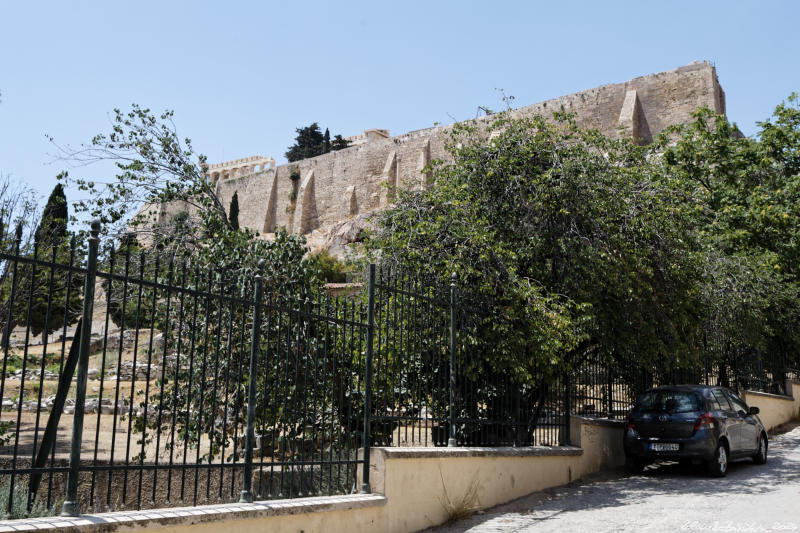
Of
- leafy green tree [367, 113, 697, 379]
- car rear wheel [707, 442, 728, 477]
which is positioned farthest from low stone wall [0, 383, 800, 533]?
car rear wheel [707, 442, 728, 477]

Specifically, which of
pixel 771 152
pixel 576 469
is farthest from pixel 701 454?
pixel 771 152

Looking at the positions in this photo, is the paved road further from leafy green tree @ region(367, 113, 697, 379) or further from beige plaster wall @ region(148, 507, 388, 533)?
leafy green tree @ region(367, 113, 697, 379)

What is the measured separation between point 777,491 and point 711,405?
1590mm

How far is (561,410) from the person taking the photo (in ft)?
29.2

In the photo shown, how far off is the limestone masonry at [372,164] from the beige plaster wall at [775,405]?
1592 cm

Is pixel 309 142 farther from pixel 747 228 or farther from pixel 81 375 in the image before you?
pixel 81 375

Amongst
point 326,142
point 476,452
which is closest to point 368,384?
point 476,452

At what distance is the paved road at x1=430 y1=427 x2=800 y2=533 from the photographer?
5926 millimetres

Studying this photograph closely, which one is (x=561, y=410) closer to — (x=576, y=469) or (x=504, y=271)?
(x=576, y=469)

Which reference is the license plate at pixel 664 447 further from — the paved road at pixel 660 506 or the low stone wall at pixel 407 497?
the low stone wall at pixel 407 497

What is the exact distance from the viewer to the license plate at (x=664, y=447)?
9.00m

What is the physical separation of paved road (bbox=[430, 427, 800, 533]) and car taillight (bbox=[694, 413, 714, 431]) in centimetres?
71

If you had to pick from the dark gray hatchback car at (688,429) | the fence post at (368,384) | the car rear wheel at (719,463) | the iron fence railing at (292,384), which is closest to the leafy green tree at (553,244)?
the iron fence railing at (292,384)

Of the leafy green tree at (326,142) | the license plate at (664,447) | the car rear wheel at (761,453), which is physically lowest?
the car rear wheel at (761,453)
